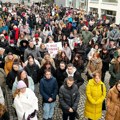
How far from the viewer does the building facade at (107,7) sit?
26998 mm

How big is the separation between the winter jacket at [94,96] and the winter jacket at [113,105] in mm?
338

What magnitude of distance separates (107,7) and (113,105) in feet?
79.7

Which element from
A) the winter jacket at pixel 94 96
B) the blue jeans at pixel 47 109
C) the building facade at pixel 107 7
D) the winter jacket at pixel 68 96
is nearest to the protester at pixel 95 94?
the winter jacket at pixel 94 96

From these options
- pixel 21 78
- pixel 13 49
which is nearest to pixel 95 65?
pixel 21 78

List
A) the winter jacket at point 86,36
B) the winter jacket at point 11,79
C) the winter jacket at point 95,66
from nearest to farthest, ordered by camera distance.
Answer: the winter jacket at point 11,79 < the winter jacket at point 95,66 < the winter jacket at point 86,36

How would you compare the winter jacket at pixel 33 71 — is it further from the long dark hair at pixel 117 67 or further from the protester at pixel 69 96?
the long dark hair at pixel 117 67

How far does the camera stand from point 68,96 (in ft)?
21.4

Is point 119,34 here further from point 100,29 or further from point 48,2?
point 48,2

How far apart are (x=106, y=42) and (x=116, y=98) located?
6200mm

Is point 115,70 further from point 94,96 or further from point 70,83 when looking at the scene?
point 70,83

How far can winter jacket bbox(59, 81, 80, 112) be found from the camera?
21.3 ft

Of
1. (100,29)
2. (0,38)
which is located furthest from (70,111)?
(100,29)

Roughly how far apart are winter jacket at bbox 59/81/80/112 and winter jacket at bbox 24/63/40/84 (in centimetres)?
159

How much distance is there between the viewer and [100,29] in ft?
49.1
